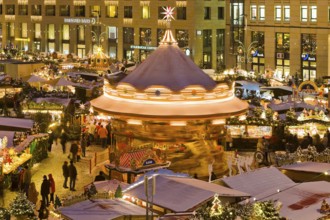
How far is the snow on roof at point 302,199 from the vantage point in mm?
16375

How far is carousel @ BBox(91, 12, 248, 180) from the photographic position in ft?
92.5

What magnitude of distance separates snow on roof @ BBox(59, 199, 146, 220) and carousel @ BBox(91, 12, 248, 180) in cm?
933

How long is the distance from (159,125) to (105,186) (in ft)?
24.5

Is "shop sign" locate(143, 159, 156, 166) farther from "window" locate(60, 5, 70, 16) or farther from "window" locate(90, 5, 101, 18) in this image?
"window" locate(60, 5, 70, 16)

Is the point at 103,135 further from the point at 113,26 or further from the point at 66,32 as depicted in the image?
the point at 66,32

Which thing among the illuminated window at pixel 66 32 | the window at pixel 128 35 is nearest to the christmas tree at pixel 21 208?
the window at pixel 128 35

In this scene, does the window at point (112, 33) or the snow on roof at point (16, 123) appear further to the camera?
the window at point (112, 33)

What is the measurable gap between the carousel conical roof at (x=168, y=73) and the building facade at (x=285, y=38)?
123 ft

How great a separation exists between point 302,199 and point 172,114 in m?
11.2

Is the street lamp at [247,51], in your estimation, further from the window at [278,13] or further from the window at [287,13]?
the window at [287,13]

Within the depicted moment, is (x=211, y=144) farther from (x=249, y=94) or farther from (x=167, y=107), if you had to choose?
(x=249, y=94)

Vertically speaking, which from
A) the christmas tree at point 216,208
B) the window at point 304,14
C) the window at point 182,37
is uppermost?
the window at point 304,14

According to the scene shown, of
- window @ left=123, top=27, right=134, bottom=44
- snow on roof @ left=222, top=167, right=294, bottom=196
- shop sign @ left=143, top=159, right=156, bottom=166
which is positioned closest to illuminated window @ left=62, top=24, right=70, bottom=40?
window @ left=123, top=27, right=134, bottom=44

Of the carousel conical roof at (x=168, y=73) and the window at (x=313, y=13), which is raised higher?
the window at (x=313, y=13)
